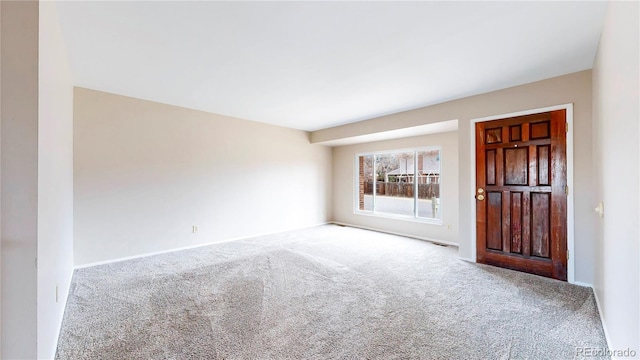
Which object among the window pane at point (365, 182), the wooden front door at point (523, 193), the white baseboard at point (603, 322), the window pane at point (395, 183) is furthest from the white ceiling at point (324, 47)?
the window pane at point (365, 182)

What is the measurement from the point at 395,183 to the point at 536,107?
2.98 metres

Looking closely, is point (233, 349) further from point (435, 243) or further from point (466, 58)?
point (435, 243)

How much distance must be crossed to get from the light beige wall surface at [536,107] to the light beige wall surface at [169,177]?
9.49 ft

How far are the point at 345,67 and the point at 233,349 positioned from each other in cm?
272

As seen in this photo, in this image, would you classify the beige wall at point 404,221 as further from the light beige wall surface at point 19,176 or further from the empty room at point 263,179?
the light beige wall surface at point 19,176

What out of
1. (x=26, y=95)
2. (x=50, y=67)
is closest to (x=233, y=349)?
(x=26, y=95)

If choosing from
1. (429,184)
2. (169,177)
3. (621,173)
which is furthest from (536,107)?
(169,177)

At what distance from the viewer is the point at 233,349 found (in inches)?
71.0

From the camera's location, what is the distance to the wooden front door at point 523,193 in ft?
9.87

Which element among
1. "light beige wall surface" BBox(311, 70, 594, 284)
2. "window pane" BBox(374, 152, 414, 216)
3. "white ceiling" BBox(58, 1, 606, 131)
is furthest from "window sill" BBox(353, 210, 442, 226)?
"white ceiling" BBox(58, 1, 606, 131)

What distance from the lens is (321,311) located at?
2.31m

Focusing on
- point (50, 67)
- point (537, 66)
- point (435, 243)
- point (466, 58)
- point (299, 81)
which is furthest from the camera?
point (435, 243)

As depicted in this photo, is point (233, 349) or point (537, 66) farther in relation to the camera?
point (537, 66)

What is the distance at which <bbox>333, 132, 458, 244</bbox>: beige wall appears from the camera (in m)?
4.69
